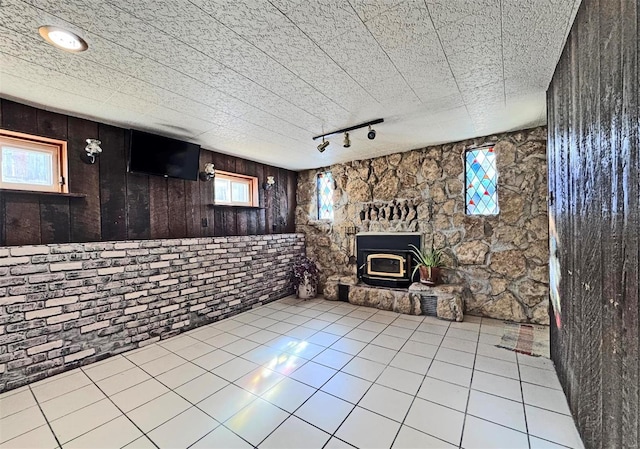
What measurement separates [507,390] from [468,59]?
2.40 metres

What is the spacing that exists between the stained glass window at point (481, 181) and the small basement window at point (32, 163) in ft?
15.3

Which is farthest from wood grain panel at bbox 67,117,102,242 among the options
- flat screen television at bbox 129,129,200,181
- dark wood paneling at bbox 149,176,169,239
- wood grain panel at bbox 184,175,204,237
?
wood grain panel at bbox 184,175,204,237

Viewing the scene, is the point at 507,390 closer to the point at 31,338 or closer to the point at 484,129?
the point at 484,129

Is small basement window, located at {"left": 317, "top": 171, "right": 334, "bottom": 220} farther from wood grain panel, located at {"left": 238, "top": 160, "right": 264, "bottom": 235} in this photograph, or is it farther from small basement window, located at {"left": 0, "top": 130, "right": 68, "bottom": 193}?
small basement window, located at {"left": 0, "top": 130, "right": 68, "bottom": 193}

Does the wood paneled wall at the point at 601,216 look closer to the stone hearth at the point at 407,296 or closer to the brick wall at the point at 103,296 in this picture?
the stone hearth at the point at 407,296

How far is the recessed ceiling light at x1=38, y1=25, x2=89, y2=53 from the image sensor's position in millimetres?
1428

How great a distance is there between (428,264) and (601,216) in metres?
2.61

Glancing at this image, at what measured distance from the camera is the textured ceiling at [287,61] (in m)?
1.34

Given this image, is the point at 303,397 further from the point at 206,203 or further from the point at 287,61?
the point at 206,203

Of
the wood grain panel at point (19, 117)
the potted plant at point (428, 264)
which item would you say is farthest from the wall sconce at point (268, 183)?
the wood grain panel at point (19, 117)

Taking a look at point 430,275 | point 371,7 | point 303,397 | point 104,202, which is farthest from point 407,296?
point 104,202

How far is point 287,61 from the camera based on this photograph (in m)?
1.75

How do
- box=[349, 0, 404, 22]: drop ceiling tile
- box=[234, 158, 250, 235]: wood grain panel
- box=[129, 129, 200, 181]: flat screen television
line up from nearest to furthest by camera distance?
box=[349, 0, 404, 22]: drop ceiling tile
box=[129, 129, 200, 181]: flat screen television
box=[234, 158, 250, 235]: wood grain panel

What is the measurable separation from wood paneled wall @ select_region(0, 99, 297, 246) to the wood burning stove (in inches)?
85.7
